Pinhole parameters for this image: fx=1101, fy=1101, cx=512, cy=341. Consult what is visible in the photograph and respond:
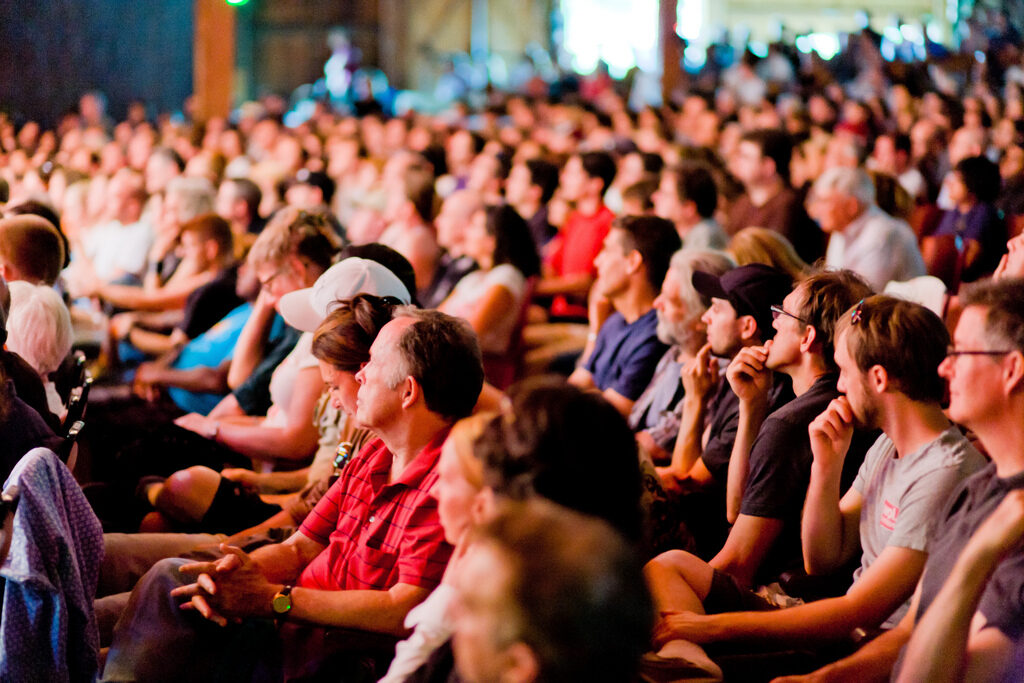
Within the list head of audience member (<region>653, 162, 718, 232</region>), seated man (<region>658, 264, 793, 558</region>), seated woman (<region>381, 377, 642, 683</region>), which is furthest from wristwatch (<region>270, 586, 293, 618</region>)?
head of audience member (<region>653, 162, 718, 232</region>)

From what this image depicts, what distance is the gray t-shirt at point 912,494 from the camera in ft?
6.50

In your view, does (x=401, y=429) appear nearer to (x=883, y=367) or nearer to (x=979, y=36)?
(x=883, y=367)

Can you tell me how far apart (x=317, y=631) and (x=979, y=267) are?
365 centimetres

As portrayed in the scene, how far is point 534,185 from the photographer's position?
6.98m

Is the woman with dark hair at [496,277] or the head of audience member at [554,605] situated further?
the woman with dark hair at [496,277]

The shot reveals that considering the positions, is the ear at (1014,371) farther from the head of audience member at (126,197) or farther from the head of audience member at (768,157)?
the head of audience member at (126,197)

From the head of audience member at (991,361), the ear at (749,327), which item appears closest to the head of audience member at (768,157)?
the ear at (749,327)

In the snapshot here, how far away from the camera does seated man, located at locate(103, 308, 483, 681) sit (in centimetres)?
206

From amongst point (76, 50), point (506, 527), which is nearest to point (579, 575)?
point (506, 527)

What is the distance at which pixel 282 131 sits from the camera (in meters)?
11.3

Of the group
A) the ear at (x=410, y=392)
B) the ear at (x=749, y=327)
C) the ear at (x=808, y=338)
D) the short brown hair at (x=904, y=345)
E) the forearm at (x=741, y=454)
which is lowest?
the forearm at (x=741, y=454)

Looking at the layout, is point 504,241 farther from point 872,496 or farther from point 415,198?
point 872,496

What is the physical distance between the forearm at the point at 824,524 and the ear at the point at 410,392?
31.5 inches

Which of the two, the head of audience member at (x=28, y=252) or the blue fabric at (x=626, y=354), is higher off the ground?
the head of audience member at (x=28, y=252)
